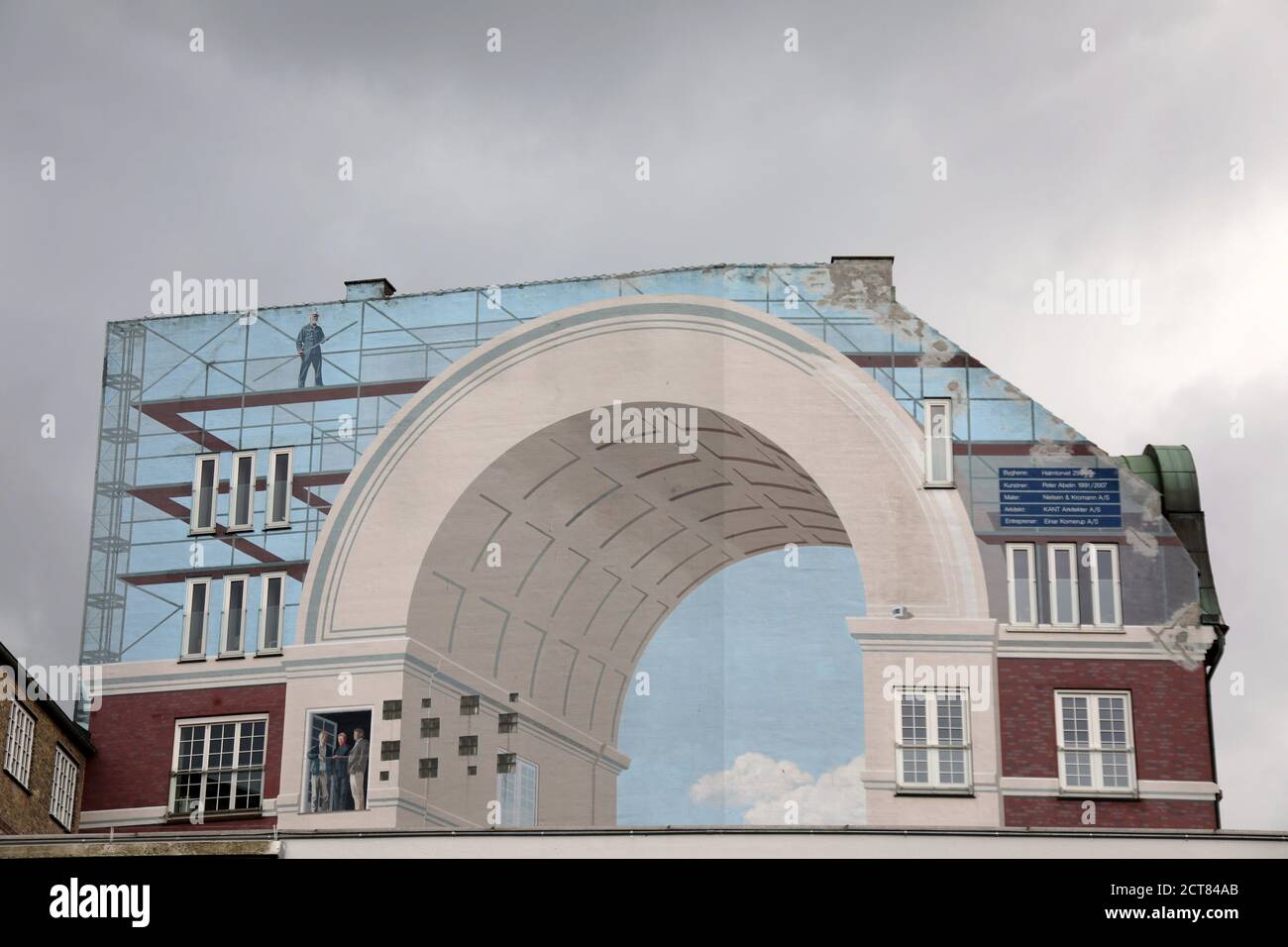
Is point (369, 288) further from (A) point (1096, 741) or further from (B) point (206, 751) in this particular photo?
(A) point (1096, 741)

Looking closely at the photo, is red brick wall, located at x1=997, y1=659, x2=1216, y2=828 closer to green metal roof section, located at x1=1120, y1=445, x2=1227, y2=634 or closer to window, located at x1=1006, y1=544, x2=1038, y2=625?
window, located at x1=1006, y1=544, x2=1038, y2=625

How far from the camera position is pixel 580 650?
52.7 metres

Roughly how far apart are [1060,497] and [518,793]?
51.5 ft

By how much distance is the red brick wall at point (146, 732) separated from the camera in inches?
1871

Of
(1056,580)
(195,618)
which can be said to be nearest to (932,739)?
(1056,580)

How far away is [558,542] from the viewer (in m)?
50.7

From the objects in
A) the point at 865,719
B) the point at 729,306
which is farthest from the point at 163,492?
the point at 865,719

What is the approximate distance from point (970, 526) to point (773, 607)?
5640 millimetres

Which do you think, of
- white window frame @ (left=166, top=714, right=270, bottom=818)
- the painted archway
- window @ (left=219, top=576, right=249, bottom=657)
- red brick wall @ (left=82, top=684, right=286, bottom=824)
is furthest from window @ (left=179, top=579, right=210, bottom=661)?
the painted archway

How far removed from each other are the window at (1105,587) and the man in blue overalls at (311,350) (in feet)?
65.5

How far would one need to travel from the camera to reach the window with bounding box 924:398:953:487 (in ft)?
151

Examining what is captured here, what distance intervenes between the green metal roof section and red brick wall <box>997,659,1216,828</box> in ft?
7.69

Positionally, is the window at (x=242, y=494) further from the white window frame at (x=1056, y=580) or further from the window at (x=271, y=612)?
the white window frame at (x=1056, y=580)
